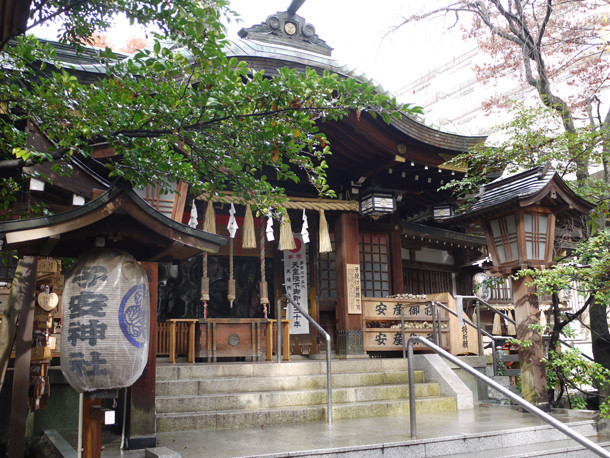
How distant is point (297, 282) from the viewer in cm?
1252

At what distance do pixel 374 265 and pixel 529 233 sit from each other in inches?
204

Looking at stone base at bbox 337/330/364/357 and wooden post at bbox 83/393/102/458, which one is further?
stone base at bbox 337/330/364/357

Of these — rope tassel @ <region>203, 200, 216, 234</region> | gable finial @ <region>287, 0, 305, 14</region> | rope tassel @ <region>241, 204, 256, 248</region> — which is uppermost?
gable finial @ <region>287, 0, 305, 14</region>

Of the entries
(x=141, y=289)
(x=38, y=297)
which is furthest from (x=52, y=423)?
(x=141, y=289)

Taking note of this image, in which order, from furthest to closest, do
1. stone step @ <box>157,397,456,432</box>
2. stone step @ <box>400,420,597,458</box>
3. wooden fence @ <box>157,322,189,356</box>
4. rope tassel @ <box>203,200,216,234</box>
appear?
rope tassel @ <box>203,200,216,234</box>, wooden fence @ <box>157,322,189,356</box>, stone step @ <box>157,397,456,432</box>, stone step @ <box>400,420,597,458</box>

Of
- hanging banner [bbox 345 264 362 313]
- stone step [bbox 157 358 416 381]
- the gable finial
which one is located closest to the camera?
stone step [bbox 157 358 416 381]

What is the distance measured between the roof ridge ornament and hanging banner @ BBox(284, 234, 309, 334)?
4.60 metres

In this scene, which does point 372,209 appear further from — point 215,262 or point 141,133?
point 141,133

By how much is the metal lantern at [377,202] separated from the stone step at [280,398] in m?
4.09

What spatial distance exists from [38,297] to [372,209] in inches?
284

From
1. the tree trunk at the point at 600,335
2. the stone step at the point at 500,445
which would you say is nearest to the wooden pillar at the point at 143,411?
the stone step at the point at 500,445

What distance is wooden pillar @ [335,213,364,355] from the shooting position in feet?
37.1

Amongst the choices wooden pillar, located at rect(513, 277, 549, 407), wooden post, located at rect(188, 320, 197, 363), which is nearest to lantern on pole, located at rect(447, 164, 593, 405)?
wooden pillar, located at rect(513, 277, 549, 407)

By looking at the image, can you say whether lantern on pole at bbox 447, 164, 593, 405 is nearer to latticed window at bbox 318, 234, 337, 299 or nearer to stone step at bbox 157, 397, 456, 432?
stone step at bbox 157, 397, 456, 432
